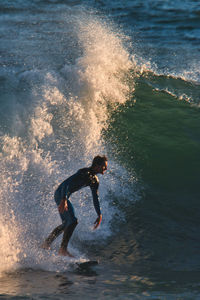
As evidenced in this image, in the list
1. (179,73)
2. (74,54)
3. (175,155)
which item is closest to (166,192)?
(175,155)

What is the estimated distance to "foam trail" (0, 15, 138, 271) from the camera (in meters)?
7.26

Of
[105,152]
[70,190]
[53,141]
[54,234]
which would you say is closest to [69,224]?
[54,234]

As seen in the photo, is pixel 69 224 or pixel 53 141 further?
pixel 53 141

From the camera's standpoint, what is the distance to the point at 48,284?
5.20 metres

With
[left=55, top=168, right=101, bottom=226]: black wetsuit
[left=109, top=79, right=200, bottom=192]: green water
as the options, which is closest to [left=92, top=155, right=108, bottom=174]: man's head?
[left=55, top=168, right=101, bottom=226]: black wetsuit

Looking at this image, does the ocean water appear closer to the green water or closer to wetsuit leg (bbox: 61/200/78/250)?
the green water

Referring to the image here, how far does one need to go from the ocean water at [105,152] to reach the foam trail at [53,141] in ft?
0.10

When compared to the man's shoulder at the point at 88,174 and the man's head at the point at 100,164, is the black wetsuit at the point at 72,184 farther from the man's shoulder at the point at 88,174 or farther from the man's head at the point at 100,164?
the man's head at the point at 100,164

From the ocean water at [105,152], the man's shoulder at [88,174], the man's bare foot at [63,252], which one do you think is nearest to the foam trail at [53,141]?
the ocean water at [105,152]

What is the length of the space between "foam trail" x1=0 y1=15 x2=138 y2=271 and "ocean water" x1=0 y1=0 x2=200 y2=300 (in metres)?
0.03

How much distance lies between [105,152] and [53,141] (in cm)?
144

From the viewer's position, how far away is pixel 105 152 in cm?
1028

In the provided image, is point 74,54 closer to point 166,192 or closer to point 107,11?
point 107,11

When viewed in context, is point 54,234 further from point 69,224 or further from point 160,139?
point 160,139
